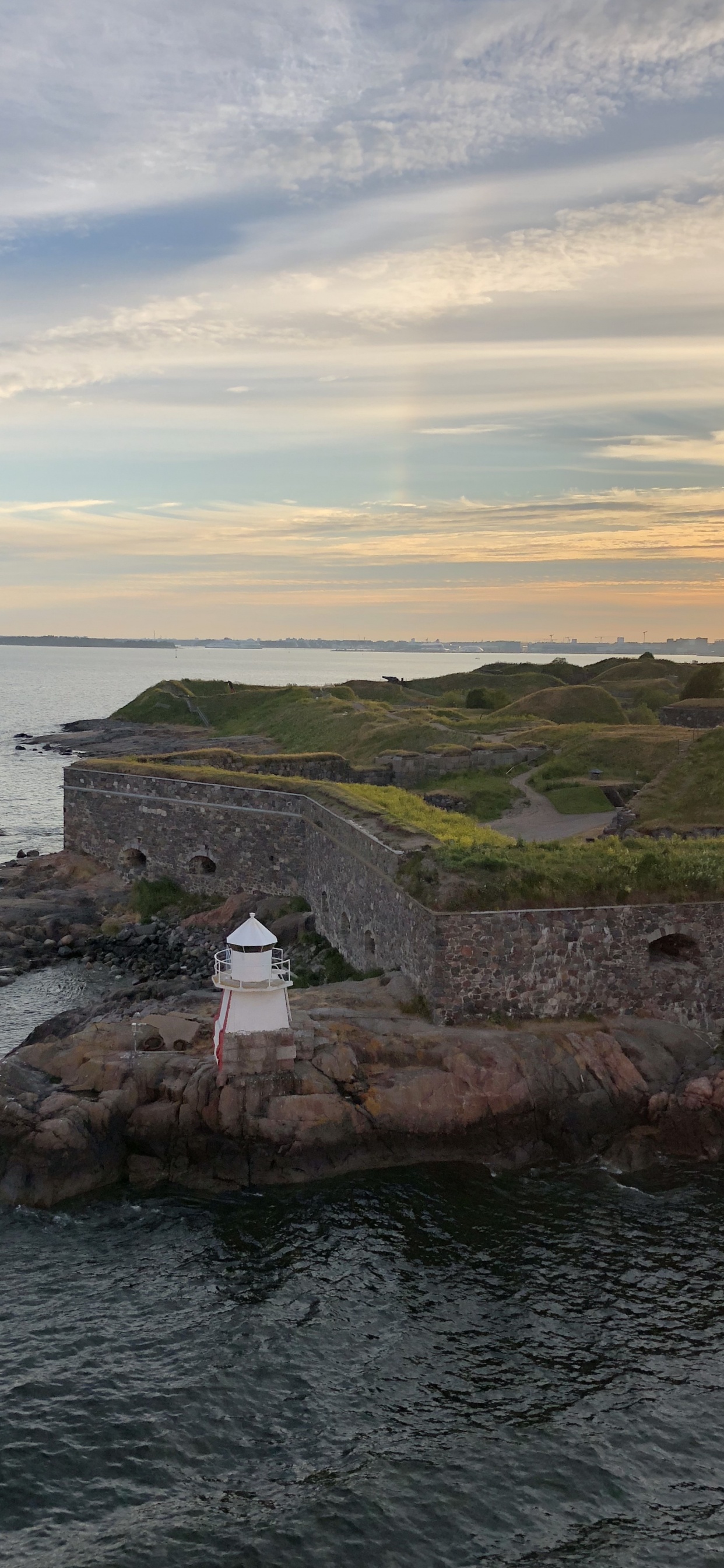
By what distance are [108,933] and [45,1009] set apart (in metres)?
→ 6.22

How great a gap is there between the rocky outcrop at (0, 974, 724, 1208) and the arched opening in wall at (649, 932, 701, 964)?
181cm

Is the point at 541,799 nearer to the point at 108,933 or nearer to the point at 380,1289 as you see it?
the point at 108,933

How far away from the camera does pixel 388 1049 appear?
62.8 ft

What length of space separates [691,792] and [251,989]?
18947 mm

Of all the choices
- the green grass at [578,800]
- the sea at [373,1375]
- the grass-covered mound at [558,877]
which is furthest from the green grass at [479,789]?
the sea at [373,1375]

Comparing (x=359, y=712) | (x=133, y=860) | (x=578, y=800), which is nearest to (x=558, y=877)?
(x=578, y=800)

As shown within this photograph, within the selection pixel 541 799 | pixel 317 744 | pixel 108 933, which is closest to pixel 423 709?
pixel 317 744

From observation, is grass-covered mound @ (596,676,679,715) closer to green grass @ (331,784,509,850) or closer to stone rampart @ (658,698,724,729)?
stone rampart @ (658,698,724,729)

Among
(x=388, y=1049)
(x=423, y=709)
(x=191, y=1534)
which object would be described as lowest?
(x=191, y=1534)

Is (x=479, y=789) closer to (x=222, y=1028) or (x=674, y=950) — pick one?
(x=674, y=950)

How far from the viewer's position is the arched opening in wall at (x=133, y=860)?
37.4 m

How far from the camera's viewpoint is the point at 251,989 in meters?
18.5

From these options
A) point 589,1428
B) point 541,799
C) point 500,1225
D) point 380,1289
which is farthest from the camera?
point 541,799

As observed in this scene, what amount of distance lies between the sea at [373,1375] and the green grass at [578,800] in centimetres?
1827
